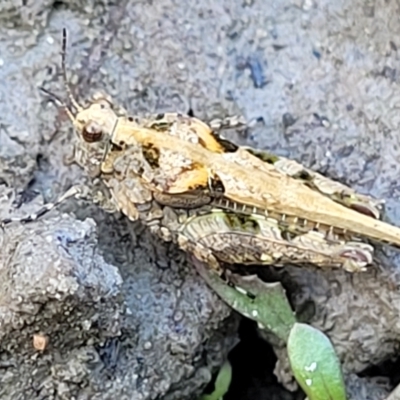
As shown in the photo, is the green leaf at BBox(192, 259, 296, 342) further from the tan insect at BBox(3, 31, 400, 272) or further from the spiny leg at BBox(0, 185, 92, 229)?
the spiny leg at BBox(0, 185, 92, 229)

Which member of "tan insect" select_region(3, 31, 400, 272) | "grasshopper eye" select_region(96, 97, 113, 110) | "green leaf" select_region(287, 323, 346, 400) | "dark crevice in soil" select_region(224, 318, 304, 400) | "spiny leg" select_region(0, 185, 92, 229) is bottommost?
"dark crevice in soil" select_region(224, 318, 304, 400)

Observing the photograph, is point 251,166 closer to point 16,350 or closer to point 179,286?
point 179,286

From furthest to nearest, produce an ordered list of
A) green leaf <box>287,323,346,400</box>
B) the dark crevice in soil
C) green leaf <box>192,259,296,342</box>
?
1. the dark crevice in soil
2. green leaf <box>192,259,296,342</box>
3. green leaf <box>287,323,346,400</box>

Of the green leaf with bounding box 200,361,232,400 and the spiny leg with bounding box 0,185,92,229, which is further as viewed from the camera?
the green leaf with bounding box 200,361,232,400

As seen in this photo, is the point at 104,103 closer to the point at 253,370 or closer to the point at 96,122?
the point at 96,122

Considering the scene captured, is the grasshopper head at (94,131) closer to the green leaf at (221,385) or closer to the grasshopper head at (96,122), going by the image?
the grasshopper head at (96,122)

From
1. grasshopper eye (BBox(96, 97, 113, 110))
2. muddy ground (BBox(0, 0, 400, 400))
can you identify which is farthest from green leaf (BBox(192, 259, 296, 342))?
grasshopper eye (BBox(96, 97, 113, 110))

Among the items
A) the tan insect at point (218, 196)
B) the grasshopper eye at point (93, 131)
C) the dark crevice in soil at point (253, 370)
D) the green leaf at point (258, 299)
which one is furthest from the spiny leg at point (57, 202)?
the dark crevice in soil at point (253, 370)
